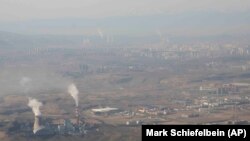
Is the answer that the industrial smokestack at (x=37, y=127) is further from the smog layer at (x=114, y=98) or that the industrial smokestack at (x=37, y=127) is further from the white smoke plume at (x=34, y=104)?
the white smoke plume at (x=34, y=104)

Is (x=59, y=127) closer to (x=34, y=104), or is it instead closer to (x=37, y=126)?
(x=37, y=126)

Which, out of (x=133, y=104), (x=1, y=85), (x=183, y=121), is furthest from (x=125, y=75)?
(x=183, y=121)

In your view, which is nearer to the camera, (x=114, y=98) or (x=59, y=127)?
(x=59, y=127)

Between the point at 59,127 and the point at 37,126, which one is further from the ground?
the point at 37,126

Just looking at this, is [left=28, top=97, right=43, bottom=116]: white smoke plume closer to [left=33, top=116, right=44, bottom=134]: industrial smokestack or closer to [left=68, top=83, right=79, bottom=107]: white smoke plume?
[left=68, top=83, right=79, bottom=107]: white smoke plume

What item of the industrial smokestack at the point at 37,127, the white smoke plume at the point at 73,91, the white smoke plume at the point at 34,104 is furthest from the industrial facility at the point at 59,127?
the white smoke plume at the point at 73,91

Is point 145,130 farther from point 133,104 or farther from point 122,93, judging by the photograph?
point 122,93

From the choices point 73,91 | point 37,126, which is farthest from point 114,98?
point 37,126

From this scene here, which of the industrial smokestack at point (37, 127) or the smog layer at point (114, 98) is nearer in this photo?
the industrial smokestack at point (37, 127)

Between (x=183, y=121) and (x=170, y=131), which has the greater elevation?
(x=170, y=131)

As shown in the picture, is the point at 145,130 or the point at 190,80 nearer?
the point at 145,130

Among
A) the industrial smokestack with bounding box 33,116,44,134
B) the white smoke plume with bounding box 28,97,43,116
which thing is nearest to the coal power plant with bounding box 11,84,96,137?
the industrial smokestack with bounding box 33,116,44,134
